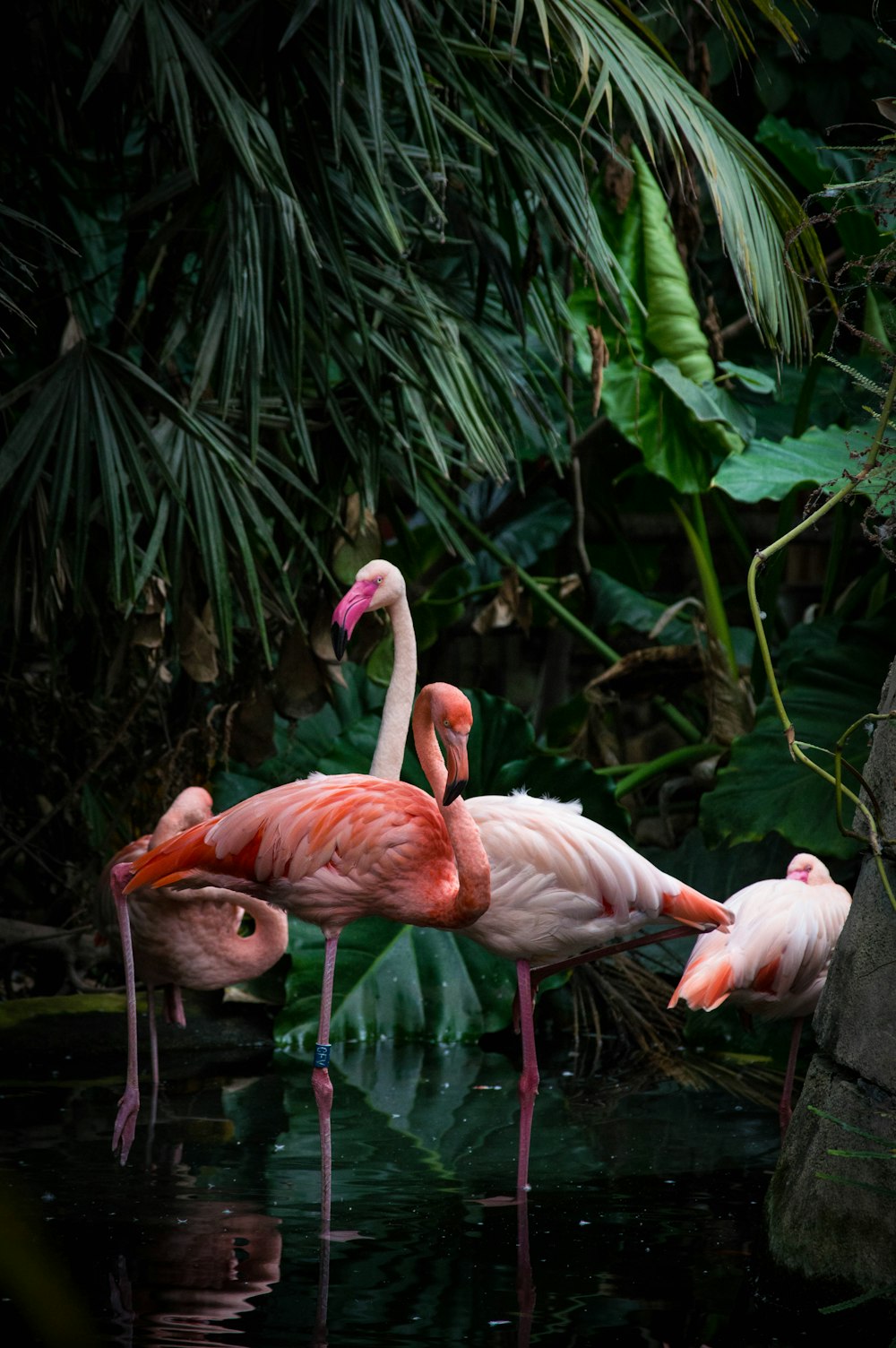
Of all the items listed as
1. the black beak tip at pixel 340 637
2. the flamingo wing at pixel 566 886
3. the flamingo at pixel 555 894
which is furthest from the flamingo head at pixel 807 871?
the black beak tip at pixel 340 637

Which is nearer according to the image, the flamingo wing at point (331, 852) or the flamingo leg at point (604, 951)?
the flamingo wing at point (331, 852)

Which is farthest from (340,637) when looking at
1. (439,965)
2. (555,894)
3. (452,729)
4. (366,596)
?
(439,965)

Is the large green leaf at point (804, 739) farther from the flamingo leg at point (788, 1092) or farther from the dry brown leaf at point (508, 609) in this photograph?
the dry brown leaf at point (508, 609)

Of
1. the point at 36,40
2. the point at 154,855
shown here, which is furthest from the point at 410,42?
the point at 154,855

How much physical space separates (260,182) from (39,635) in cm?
146

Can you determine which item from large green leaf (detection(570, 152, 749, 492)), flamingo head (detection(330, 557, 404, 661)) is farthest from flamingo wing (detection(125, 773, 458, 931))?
large green leaf (detection(570, 152, 749, 492))

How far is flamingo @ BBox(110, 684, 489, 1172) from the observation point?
10.7 feet

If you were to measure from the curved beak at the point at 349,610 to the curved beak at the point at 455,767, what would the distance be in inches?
20.2

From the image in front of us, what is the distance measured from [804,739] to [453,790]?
7.35 feet

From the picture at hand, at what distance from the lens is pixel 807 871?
4.23 meters

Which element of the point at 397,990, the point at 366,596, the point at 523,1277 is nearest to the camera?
the point at 523,1277

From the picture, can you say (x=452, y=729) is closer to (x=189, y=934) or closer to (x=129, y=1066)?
(x=129, y=1066)

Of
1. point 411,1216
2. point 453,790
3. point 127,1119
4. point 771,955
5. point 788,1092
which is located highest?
point 453,790

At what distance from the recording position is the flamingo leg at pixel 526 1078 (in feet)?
10.9
